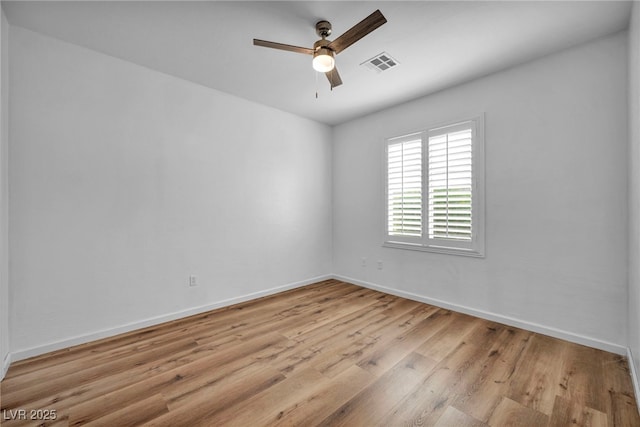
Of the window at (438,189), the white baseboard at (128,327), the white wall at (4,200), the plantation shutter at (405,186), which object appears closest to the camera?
the white wall at (4,200)

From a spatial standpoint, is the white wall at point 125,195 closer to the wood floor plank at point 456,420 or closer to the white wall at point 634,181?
the wood floor plank at point 456,420

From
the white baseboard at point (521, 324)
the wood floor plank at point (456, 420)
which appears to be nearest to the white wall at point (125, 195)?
the white baseboard at point (521, 324)

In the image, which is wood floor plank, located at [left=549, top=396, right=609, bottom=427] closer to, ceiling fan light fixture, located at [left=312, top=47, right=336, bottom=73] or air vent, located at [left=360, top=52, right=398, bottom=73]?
ceiling fan light fixture, located at [left=312, top=47, right=336, bottom=73]

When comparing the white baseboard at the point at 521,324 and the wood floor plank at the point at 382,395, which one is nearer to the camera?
the wood floor plank at the point at 382,395

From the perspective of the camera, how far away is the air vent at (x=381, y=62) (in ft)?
8.79

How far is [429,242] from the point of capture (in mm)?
3545

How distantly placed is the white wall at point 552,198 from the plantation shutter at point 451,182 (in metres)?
0.19

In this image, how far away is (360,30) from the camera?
74.8 inches

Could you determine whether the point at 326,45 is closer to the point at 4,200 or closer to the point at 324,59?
the point at 324,59

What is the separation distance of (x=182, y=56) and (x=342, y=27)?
62.3 inches

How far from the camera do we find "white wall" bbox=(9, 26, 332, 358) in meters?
2.32

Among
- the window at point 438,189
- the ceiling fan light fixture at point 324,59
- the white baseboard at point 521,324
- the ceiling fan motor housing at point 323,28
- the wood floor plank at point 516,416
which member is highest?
the ceiling fan motor housing at point 323,28

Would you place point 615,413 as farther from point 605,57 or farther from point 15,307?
point 15,307

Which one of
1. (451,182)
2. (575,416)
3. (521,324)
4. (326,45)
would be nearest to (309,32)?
(326,45)
